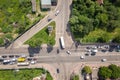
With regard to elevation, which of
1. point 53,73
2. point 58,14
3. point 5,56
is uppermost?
point 58,14

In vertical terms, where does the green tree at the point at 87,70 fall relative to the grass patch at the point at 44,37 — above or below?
below

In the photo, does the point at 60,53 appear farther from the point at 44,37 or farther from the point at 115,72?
the point at 115,72

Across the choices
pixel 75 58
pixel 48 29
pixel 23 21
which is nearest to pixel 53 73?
pixel 75 58

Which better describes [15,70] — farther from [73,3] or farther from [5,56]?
[73,3]

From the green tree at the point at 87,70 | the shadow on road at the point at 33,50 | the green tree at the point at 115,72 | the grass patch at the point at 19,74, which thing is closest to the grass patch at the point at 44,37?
the shadow on road at the point at 33,50

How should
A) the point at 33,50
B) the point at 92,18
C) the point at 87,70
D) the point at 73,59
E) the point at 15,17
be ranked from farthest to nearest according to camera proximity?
the point at 92,18 < the point at 73,59 < the point at 15,17 < the point at 33,50 < the point at 87,70

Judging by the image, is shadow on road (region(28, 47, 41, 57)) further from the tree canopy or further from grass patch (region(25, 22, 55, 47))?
the tree canopy

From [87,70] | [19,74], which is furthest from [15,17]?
[87,70]

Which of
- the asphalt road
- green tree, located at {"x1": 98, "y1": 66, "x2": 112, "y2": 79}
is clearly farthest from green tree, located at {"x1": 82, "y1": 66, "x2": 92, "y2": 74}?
green tree, located at {"x1": 98, "y1": 66, "x2": 112, "y2": 79}

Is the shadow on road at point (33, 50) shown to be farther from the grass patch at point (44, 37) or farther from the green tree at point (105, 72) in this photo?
the green tree at point (105, 72)

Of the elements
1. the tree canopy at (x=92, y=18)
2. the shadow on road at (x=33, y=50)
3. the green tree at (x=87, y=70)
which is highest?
the tree canopy at (x=92, y=18)

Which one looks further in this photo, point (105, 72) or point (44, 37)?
point (44, 37)
